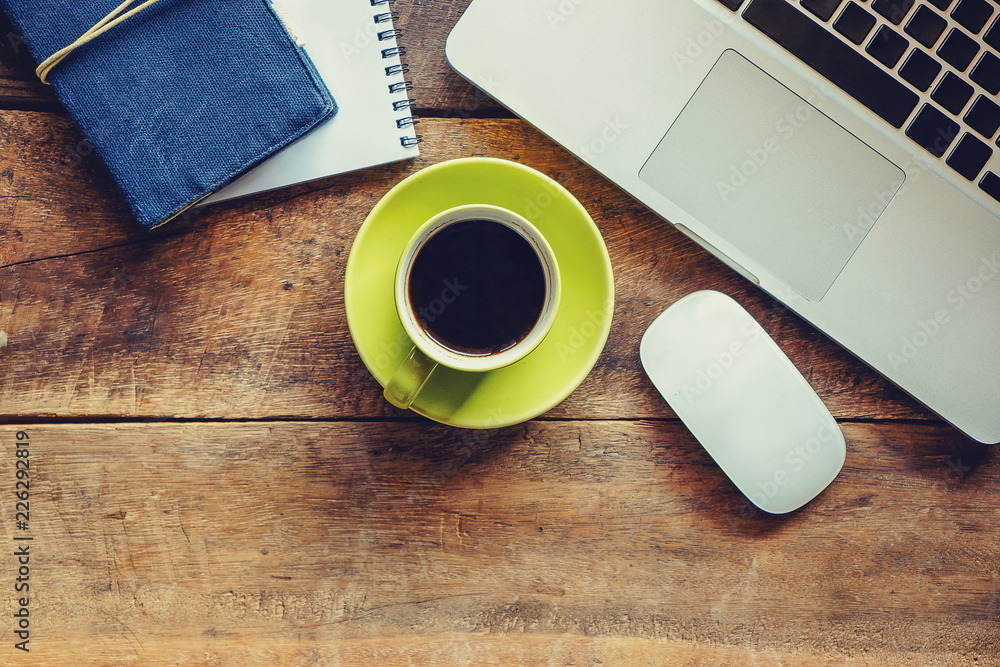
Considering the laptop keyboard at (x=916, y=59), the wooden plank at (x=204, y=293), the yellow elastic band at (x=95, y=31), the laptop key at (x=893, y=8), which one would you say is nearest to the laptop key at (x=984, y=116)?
the laptop keyboard at (x=916, y=59)

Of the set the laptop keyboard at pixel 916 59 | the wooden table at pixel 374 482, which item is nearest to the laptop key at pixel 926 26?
the laptop keyboard at pixel 916 59

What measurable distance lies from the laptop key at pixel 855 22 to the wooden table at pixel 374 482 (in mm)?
251

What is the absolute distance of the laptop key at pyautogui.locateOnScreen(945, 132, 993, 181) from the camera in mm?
603

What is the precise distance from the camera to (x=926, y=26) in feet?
1.93

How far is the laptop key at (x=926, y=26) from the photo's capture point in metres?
0.59

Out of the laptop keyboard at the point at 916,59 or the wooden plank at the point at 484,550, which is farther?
the wooden plank at the point at 484,550

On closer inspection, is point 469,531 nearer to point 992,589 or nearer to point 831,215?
point 831,215

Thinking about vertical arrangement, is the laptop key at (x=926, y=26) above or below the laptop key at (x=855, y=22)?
above

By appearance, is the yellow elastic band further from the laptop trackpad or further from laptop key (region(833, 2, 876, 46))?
Result: laptop key (region(833, 2, 876, 46))

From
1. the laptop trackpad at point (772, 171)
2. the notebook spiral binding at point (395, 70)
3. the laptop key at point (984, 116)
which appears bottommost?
the notebook spiral binding at point (395, 70)

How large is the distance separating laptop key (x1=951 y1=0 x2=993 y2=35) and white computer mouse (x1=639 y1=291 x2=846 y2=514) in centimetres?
33

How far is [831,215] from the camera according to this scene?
0.64 metres

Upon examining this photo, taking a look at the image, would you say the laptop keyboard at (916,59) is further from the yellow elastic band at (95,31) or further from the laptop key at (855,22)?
the yellow elastic band at (95,31)

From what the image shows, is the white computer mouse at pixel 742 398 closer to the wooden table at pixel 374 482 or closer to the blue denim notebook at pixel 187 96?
the wooden table at pixel 374 482
